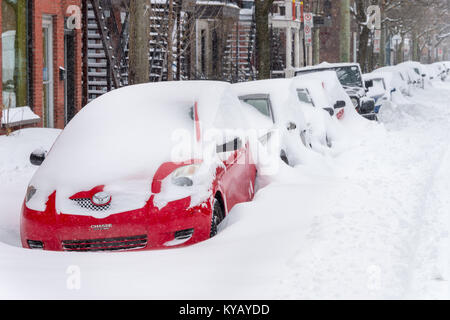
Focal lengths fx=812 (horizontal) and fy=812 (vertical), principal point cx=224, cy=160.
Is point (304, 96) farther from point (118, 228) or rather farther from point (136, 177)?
point (118, 228)

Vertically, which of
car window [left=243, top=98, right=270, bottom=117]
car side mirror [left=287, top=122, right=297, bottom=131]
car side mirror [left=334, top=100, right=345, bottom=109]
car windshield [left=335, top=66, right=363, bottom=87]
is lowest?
car side mirror [left=287, top=122, right=297, bottom=131]

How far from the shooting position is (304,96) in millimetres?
14930

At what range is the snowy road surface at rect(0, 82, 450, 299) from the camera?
5.39 metres

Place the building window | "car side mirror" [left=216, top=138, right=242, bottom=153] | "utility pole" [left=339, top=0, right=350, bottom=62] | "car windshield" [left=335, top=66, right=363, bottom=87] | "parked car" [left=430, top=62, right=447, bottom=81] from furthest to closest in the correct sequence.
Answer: "parked car" [left=430, top=62, right=447, bottom=81] < "utility pole" [left=339, top=0, right=350, bottom=62] < "car windshield" [left=335, top=66, right=363, bottom=87] < the building window < "car side mirror" [left=216, top=138, right=242, bottom=153]

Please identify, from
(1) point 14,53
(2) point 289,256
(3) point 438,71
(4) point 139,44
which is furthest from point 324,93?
(3) point 438,71

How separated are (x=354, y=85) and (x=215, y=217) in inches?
582

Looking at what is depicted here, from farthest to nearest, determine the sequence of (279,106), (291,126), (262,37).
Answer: (262,37) < (291,126) < (279,106)

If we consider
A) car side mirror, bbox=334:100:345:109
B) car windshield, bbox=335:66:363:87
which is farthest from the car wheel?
car windshield, bbox=335:66:363:87

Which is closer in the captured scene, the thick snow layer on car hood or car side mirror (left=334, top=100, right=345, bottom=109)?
the thick snow layer on car hood

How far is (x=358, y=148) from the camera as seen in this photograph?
14.1 m

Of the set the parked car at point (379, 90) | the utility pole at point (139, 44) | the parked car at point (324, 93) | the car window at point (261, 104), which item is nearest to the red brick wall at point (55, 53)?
the utility pole at point (139, 44)

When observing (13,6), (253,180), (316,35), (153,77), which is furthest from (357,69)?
(316,35)

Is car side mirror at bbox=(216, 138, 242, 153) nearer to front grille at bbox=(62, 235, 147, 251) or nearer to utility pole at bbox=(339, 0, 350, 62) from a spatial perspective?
front grille at bbox=(62, 235, 147, 251)

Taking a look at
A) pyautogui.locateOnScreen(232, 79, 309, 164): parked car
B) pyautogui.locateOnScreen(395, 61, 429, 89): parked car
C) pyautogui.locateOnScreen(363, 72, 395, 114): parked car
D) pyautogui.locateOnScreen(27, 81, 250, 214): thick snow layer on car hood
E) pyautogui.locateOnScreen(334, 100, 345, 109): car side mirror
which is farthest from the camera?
pyautogui.locateOnScreen(395, 61, 429, 89): parked car
